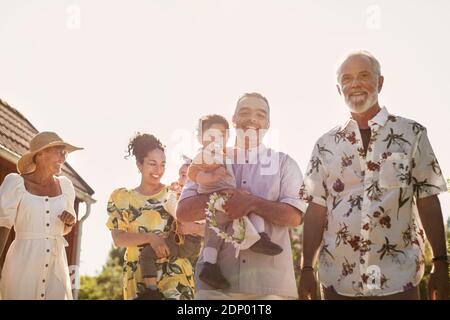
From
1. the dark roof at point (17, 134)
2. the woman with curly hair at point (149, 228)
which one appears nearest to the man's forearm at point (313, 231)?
the woman with curly hair at point (149, 228)

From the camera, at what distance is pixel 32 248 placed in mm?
4441

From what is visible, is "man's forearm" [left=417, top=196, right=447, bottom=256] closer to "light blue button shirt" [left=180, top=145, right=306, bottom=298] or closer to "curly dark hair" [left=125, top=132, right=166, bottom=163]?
"light blue button shirt" [left=180, top=145, right=306, bottom=298]

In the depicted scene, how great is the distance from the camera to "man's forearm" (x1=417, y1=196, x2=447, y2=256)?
3391mm

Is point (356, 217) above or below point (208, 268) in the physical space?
above

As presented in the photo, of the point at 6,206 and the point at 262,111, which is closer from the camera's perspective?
the point at 262,111

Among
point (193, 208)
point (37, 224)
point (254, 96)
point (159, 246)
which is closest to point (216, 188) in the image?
point (193, 208)

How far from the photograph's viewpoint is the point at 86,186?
35.3 ft

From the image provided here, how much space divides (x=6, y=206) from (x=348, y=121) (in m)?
2.47

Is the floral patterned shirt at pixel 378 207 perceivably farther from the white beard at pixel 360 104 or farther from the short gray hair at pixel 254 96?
the short gray hair at pixel 254 96

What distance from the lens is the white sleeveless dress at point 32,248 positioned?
437cm
